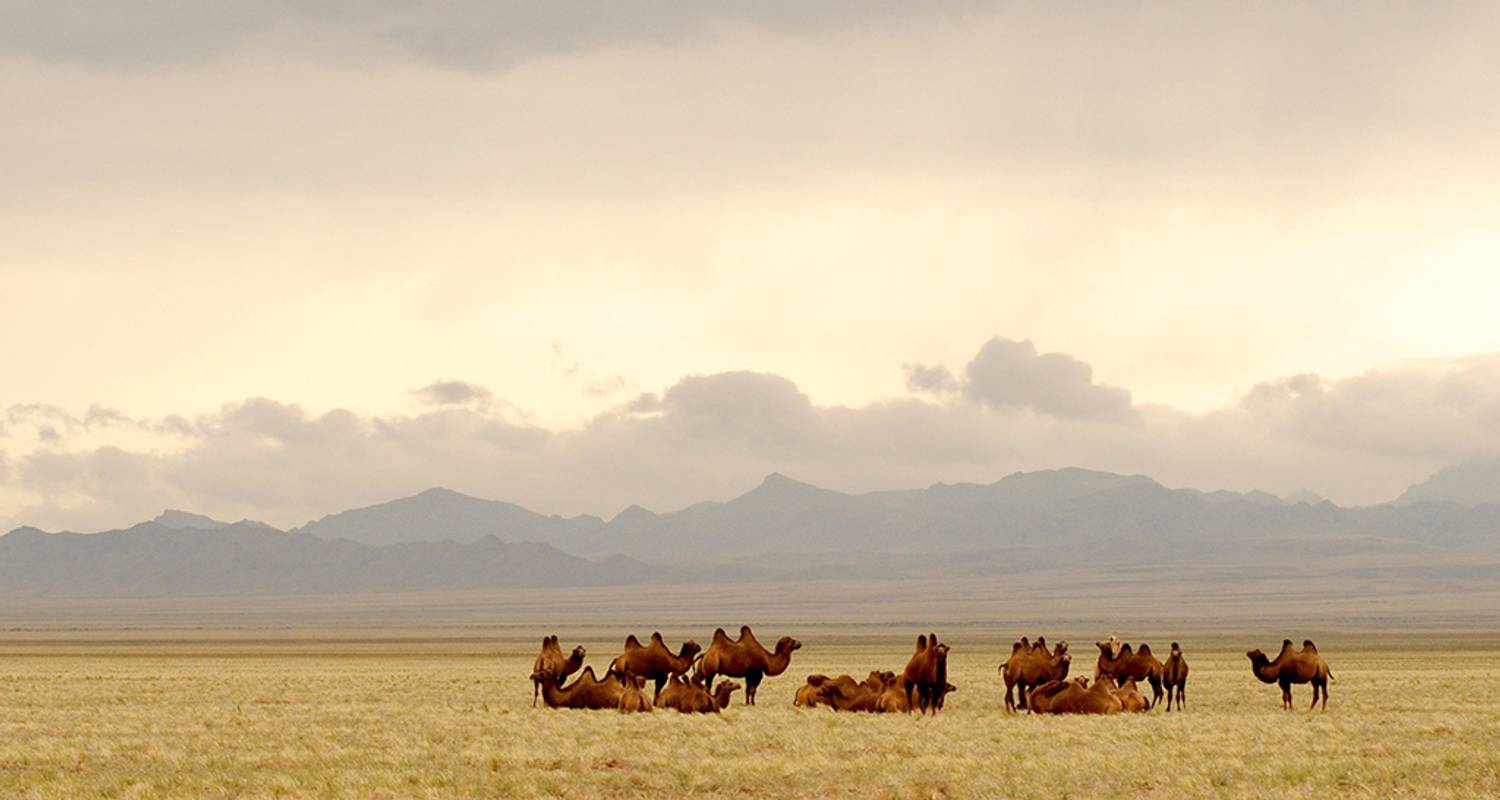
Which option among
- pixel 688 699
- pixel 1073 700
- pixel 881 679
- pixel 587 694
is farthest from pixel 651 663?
pixel 1073 700

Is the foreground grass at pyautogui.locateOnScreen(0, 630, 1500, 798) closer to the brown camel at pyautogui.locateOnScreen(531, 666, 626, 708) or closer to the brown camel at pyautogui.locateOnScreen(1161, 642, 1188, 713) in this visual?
the brown camel at pyautogui.locateOnScreen(1161, 642, 1188, 713)

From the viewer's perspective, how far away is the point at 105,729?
27188 millimetres

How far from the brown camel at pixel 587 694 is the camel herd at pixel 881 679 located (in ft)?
0.06

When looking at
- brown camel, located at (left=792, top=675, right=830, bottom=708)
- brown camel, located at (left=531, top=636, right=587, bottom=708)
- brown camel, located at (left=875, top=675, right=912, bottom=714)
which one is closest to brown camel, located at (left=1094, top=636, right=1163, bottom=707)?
brown camel, located at (left=875, top=675, right=912, bottom=714)

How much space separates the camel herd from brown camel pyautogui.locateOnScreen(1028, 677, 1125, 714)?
2 cm

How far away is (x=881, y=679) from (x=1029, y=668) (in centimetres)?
294

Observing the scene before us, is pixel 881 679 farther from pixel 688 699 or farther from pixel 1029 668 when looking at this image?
pixel 688 699

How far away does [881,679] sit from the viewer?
31.6 metres

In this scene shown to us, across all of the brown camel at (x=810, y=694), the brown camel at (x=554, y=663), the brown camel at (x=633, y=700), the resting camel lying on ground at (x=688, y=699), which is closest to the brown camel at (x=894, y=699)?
the brown camel at (x=810, y=694)

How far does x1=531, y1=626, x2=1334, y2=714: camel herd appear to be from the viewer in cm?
2981

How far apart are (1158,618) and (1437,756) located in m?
176

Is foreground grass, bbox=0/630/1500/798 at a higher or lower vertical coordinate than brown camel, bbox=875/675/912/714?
lower

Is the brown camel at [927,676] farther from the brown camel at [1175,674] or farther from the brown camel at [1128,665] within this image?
the brown camel at [1175,674]

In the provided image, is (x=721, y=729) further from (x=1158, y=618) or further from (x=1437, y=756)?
(x=1158, y=618)
